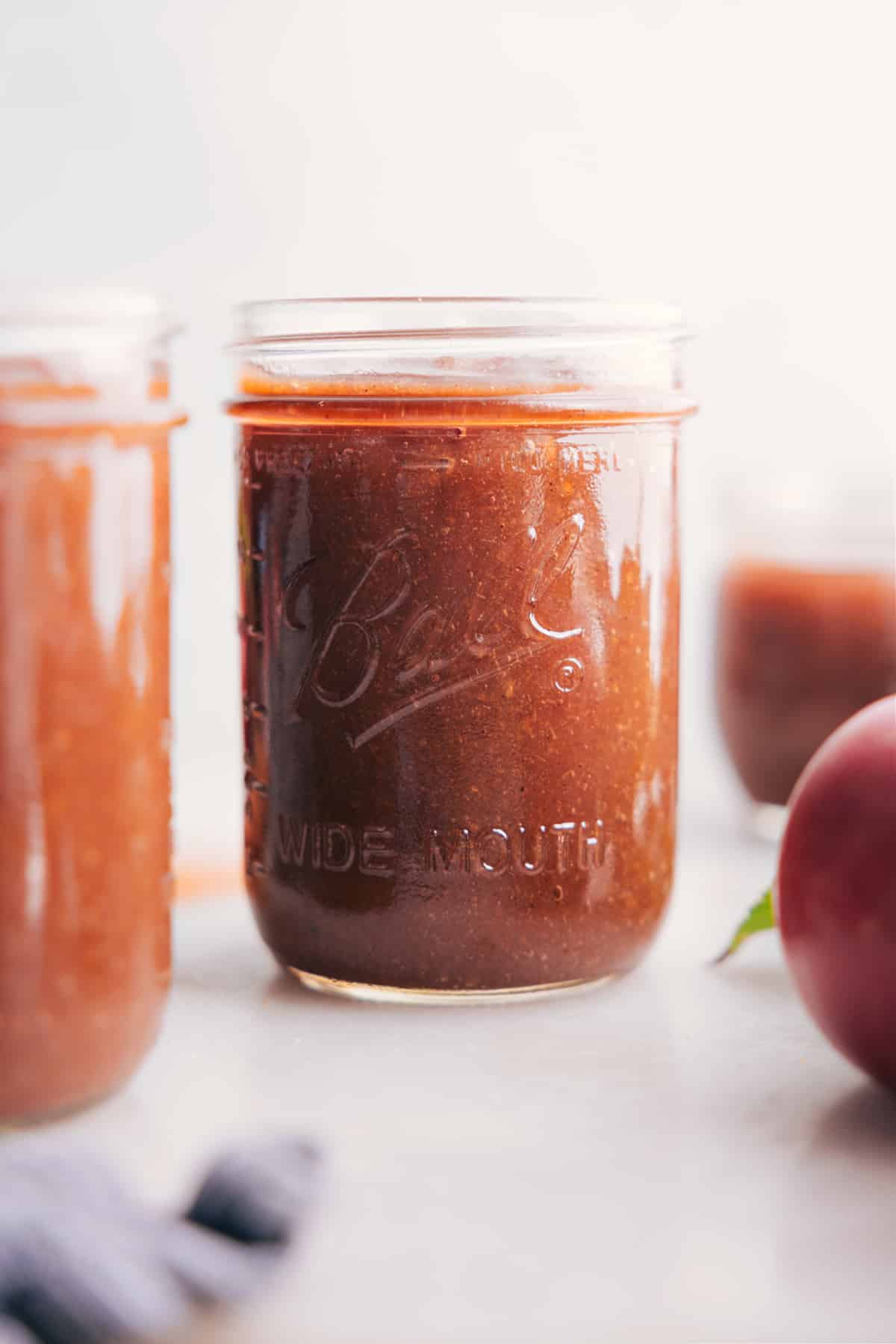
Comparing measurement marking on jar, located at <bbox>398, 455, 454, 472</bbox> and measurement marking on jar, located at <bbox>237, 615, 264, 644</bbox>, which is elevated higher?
measurement marking on jar, located at <bbox>398, 455, 454, 472</bbox>

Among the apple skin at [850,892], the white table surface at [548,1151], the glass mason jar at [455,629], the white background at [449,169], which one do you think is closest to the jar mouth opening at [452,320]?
the glass mason jar at [455,629]

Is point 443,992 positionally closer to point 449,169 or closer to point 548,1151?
point 548,1151

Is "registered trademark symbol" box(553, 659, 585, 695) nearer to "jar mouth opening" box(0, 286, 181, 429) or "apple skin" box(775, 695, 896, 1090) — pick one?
"apple skin" box(775, 695, 896, 1090)

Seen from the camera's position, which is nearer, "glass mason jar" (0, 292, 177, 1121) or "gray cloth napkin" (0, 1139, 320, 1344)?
"gray cloth napkin" (0, 1139, 320, 1344)

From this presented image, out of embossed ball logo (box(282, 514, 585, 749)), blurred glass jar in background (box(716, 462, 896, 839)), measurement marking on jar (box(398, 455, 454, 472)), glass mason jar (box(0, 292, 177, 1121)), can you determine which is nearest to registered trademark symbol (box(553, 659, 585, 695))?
embossed ball logo (box(282, 514, 585, 749))

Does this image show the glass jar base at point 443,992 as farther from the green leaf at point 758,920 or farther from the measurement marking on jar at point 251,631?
the measurement marking on jar at point 251,631

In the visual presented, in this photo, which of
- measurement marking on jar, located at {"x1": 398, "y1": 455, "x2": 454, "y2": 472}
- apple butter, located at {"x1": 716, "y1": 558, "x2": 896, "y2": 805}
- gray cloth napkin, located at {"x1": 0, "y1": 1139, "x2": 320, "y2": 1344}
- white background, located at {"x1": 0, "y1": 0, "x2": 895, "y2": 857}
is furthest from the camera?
white background, located at {"x1": 0, "y1": 0, "x2": 895, "y2": 857}

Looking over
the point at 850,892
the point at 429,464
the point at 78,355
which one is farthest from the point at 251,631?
the point at 850,892

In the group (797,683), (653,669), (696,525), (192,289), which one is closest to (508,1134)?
(653,669)
